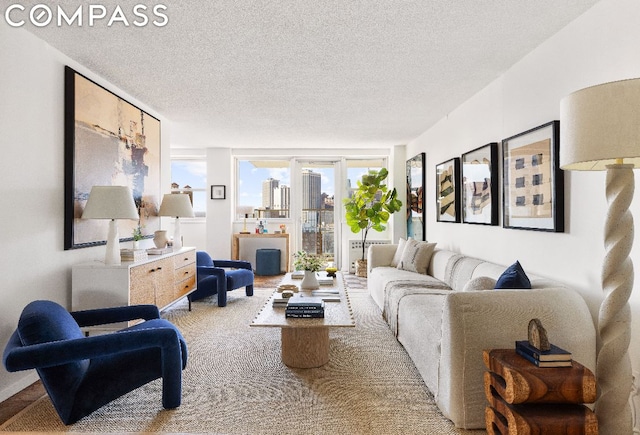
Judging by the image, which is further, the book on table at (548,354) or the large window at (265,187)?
the large window at (265,187)

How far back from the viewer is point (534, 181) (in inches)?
119

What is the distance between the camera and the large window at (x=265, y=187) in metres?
8.19

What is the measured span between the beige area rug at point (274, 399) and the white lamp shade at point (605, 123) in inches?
65.2

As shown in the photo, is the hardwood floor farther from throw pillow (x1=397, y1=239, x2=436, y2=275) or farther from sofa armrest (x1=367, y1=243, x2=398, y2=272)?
sofa armrest (x1=367, y1=243, x2=398, y2=272)

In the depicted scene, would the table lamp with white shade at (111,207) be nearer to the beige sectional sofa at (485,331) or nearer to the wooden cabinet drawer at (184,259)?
the wooden cabinet drawer at (184,259)

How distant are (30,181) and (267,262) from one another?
4.96 metres

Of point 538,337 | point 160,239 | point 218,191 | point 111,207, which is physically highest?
point 218,191

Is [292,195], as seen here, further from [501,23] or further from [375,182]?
[501,23]

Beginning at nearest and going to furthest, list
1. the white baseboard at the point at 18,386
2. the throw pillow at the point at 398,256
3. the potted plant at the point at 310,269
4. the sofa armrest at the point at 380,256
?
the white baseboard at the point at 18,386 < the potted plant at the point at 310,269 < the throw pillow at the point at 398,256 < the sofa armrest at the point at 380,256

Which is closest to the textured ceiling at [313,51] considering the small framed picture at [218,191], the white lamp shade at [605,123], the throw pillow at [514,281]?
the white lamp shade at [605,123]

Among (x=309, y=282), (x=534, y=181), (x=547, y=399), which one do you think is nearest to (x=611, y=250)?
(x=547, y=399)

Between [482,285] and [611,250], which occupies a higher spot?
[611,250]

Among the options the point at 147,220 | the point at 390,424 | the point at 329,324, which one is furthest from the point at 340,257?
the point at 390,424

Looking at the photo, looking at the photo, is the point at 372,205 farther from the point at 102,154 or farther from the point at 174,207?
the point at 102,154
